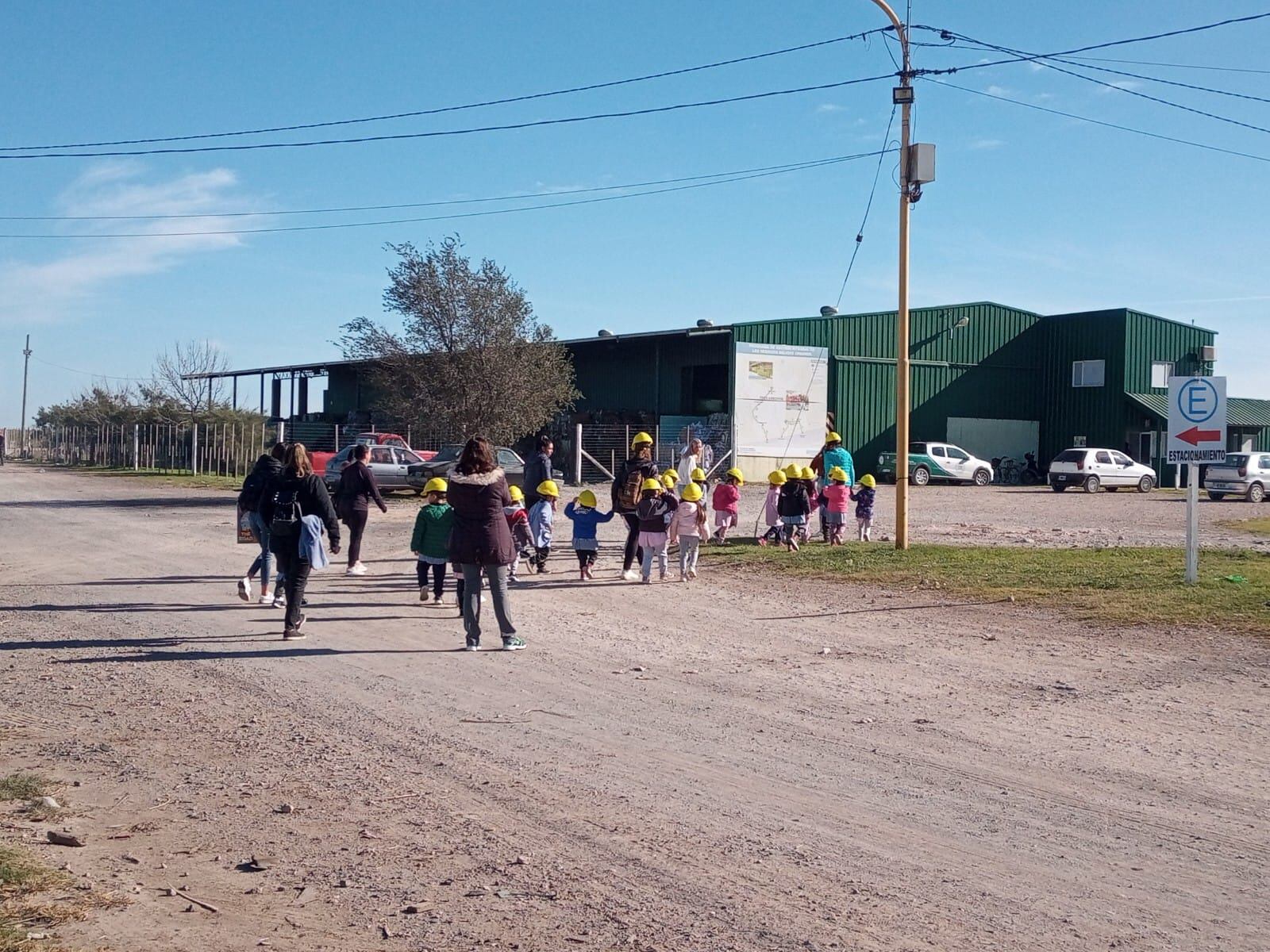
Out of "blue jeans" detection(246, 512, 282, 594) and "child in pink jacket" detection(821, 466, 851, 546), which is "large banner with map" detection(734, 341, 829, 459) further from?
"blue jeans" detection(246, 512, 282, 594)

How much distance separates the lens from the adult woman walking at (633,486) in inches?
583

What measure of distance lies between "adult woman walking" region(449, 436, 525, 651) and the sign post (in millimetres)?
7977

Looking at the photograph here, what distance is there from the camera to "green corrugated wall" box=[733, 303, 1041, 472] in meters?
46.9

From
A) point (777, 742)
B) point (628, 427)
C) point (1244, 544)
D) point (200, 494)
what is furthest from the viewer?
point (628, 427)

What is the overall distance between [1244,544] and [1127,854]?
1680cm

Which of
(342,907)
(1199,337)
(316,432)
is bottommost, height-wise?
(342,907)

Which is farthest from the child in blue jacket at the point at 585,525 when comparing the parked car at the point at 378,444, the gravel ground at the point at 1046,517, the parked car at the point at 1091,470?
the parked car at the point at 1091,470

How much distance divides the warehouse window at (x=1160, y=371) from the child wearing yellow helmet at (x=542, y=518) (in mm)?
40703

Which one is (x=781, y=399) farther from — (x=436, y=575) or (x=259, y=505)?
(x=259, y=505)

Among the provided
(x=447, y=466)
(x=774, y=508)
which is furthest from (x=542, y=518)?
(x=447, y=466)

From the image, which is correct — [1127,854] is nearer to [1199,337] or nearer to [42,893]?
[42,893]

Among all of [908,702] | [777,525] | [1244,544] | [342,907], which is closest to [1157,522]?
[1244,544]

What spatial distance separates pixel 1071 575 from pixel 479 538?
8286 mm

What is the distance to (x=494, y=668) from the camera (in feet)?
31.1
